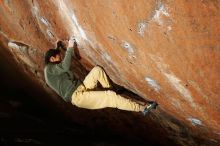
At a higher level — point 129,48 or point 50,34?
point 50,34

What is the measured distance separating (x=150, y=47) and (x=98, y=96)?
1226 millimetres

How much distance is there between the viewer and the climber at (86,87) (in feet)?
16.4

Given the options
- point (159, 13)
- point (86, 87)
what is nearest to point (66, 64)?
point (86, 87)

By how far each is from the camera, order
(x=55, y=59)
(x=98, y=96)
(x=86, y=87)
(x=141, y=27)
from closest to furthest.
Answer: (x=141, y=27), (x=55, y=59), (x=98, y=96), (x=86, y=87)

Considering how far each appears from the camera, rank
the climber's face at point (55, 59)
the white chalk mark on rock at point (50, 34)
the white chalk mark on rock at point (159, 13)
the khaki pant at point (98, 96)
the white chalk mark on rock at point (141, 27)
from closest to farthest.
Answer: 1. the white chalk mark on rock at point (159, 13)
2. the white chalk mark on rock at point (141, 27)
3. the climber's face at point (55, 59)
4. the khaki pant at point (98, 96)
5. the white chalk mark on rock at point (50, 34)

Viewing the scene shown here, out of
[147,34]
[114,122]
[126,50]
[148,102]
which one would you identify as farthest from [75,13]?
[114,122]

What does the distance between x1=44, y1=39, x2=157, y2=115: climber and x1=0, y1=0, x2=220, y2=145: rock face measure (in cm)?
22

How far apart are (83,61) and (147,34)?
182 centimetres

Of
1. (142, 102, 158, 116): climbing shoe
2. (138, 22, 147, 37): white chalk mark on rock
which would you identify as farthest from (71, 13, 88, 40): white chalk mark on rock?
(142, 102, 158, 116): climbing shoe

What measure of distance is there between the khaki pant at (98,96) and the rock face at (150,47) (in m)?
0.21

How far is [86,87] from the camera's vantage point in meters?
5.28

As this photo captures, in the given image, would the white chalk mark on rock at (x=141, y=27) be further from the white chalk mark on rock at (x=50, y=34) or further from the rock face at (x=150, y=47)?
the white chalk mark on rock at (x=50, y=34)

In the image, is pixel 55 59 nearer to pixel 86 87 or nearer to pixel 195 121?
pixel 86 87

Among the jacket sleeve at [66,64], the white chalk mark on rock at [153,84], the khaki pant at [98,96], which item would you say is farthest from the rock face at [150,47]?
the jacket sleeve at [66,64]
